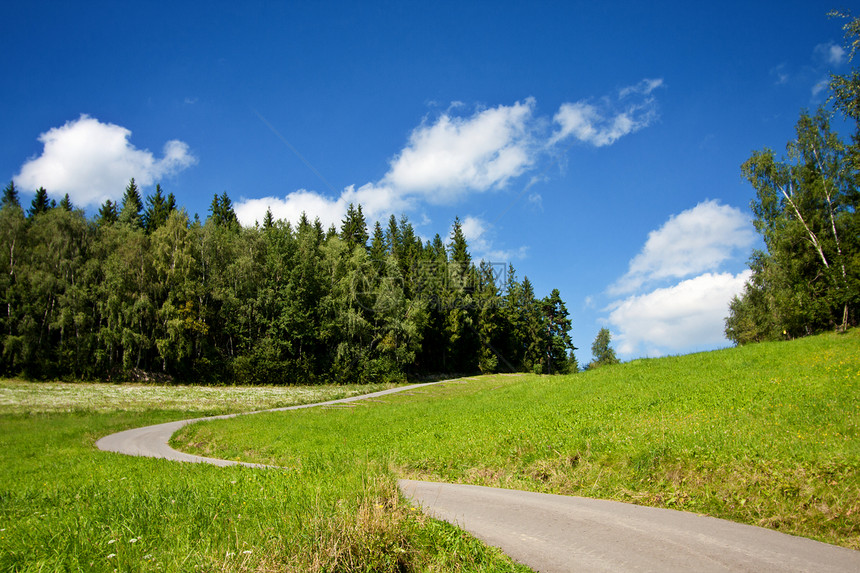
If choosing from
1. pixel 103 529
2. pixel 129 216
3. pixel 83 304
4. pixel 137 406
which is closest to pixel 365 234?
pixel 129 216

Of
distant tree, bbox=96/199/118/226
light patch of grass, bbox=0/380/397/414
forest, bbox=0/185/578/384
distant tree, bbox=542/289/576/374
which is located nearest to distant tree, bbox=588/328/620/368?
distant tree, bbox=542/289/576/374

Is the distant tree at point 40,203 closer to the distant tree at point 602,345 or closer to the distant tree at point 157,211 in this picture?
the distant tree at point 157,211

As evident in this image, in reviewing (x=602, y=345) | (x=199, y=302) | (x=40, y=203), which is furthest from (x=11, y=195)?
(x=602, y=345)

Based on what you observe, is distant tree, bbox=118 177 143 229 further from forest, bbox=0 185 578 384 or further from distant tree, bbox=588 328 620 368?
distant tree, bbox=588 328 620 368

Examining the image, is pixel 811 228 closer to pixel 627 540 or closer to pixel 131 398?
pixel 627 540

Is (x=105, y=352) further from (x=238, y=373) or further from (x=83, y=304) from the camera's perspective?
(x=238, y=373)

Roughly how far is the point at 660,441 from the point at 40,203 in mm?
82894

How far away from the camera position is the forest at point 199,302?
50531mm

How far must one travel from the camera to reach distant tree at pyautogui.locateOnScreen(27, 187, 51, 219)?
63375 millimetres

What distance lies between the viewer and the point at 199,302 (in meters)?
55.1

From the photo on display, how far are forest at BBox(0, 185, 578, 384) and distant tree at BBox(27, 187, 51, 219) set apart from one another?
37 cm

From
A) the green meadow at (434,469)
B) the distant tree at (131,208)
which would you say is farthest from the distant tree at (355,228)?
the green meadow at (434,469)

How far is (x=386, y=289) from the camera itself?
5944 centimetres

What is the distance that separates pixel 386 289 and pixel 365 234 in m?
27.0
